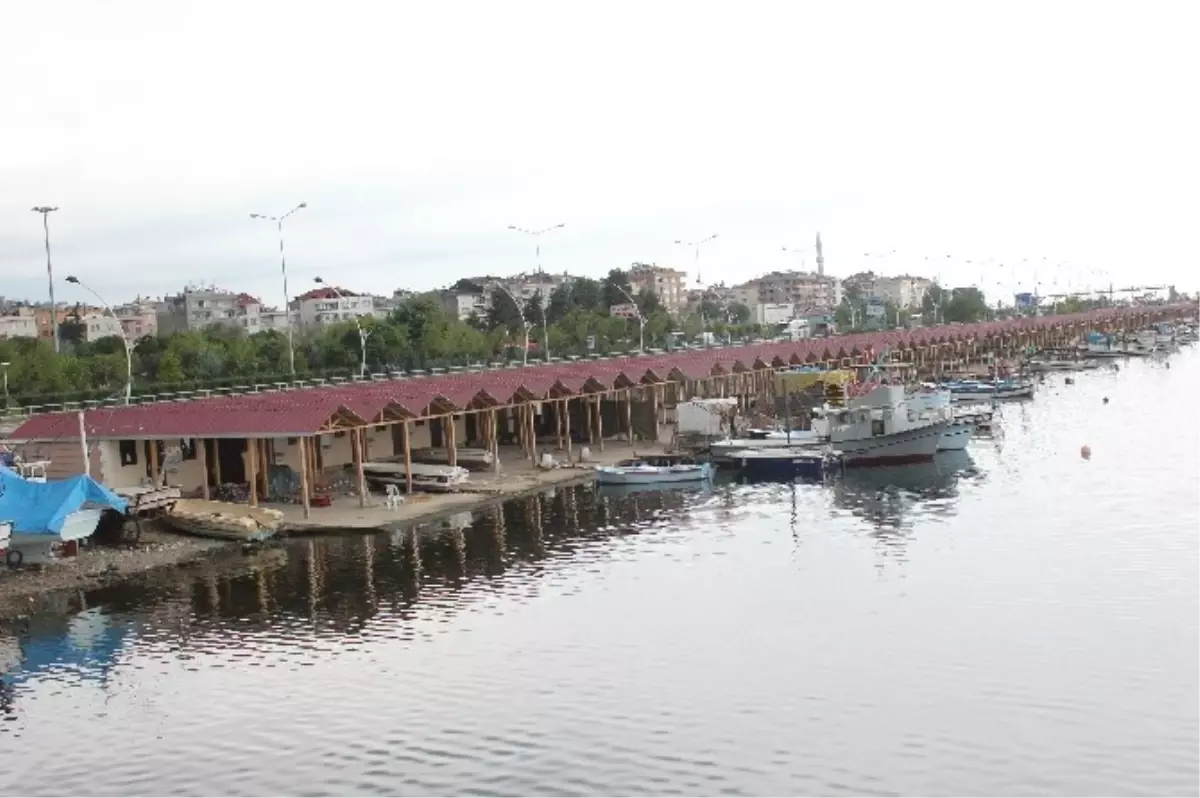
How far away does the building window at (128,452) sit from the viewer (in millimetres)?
48750

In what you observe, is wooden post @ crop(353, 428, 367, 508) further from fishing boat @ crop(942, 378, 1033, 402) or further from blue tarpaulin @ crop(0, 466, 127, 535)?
fishing boat @ crop(942, 378, 1033, 402)

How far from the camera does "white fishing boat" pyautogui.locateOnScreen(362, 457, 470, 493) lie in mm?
50938

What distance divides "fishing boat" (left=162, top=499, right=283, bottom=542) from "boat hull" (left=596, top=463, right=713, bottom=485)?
15.9 meters

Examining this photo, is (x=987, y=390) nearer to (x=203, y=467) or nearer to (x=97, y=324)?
(x=203, y=467)

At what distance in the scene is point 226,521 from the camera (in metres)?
42.1

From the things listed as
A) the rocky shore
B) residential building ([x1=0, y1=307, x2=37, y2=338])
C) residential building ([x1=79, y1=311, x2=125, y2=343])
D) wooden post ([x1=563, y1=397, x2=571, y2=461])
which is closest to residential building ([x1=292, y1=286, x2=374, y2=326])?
residential building ([x1=79, y1=311, x2=125, y2=343])

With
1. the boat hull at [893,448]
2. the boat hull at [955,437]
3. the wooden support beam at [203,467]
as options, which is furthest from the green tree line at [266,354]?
the boat hull at [955,437]

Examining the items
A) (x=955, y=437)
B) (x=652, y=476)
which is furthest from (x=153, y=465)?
(x=955, y=437)

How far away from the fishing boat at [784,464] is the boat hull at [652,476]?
255 centimetres

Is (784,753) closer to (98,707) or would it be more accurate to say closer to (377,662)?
(377,662)

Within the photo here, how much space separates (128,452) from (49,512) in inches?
451

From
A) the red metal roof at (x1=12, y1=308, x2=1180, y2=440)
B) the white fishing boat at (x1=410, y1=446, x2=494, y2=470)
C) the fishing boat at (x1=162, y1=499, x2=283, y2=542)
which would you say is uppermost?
the red metal roof at (x1=12, y1=308, x2=1180, y2=440)

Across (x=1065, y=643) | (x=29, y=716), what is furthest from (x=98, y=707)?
(x=1065, y=643)

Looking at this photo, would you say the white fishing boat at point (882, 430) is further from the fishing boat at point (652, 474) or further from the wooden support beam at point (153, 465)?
the wooden support beam at point (153, 465)
